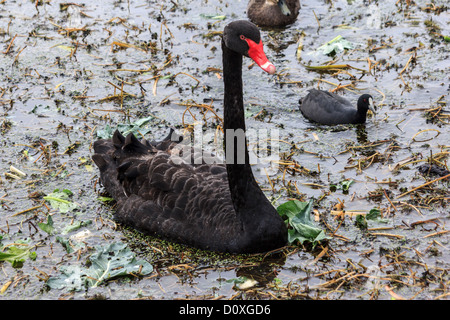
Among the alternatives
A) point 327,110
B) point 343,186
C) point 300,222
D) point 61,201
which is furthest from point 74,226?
point 327,110

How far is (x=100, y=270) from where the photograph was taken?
17.0ft

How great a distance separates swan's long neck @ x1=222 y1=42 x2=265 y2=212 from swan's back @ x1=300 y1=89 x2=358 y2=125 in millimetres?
2454

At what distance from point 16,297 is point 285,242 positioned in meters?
2.26

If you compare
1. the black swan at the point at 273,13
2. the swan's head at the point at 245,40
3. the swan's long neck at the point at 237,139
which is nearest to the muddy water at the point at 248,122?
the black swan at the point at 273,13

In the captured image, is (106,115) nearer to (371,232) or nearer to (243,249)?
(243,249)

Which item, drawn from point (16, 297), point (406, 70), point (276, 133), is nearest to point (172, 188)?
point (16, 297)

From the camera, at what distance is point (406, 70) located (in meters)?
8.45

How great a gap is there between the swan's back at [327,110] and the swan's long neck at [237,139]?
2454mm

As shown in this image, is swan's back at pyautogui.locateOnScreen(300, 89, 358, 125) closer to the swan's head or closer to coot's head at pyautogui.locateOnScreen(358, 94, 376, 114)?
coot's head at pyautogui.locateOnScreen(358, 94, 376, 114)

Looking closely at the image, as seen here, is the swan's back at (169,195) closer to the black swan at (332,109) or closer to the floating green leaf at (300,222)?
the floating green leaf at (300,222)

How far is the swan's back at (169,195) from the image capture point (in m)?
5.32

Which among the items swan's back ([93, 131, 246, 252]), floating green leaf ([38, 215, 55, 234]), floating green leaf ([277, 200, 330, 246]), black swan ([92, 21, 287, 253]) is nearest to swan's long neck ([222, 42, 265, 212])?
black swan ([92, 21, 287, 253])

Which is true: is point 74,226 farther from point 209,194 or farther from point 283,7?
point 283,7

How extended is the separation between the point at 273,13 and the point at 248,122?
3093 millimetres
